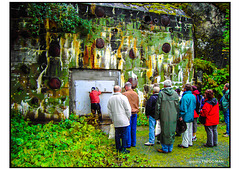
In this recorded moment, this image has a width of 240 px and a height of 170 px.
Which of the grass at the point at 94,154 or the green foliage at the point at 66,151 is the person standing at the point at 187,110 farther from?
the green foliage at the point at 66,151

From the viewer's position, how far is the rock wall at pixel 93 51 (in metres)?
6.83

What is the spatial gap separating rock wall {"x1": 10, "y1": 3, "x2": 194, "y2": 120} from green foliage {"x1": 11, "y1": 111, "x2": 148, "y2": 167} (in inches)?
56.9

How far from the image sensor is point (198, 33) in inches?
403

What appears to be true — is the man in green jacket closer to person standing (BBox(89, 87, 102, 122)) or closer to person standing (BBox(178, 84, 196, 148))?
person standing (BBox(178, 84, 196, 148))

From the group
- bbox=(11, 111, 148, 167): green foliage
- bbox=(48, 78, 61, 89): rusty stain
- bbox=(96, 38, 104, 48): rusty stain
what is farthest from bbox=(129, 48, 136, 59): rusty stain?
bbox=(11, 111, 148, 167): green foliage

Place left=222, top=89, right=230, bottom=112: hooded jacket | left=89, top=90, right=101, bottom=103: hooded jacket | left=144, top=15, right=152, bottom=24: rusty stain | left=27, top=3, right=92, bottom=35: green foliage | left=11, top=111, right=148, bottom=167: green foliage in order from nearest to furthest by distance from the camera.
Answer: left=11, top=111, right=148, bottom=167: green foliage → left=222, top=89, right=230, bottom=112: hooded jacket → left=27, top=3, right=92, bottom=35: green foliage → left=89, top=90, right=101, bottom=103: hooded jacket → left=144, top=15, right=152, bottom=24: rusty stain

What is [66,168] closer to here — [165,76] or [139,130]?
[139,130]

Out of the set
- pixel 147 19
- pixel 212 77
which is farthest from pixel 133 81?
pixel 212 77

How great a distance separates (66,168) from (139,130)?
3.56 metres

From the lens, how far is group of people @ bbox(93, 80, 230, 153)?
14.5ft

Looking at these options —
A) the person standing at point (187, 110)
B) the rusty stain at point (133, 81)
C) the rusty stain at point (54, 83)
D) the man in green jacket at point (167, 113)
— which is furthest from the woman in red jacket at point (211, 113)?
the rusty stain at point (54, 83)

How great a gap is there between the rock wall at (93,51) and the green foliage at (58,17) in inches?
2.9

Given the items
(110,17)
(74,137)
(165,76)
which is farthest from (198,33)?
(74,137)

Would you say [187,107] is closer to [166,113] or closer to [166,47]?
[166,113]
